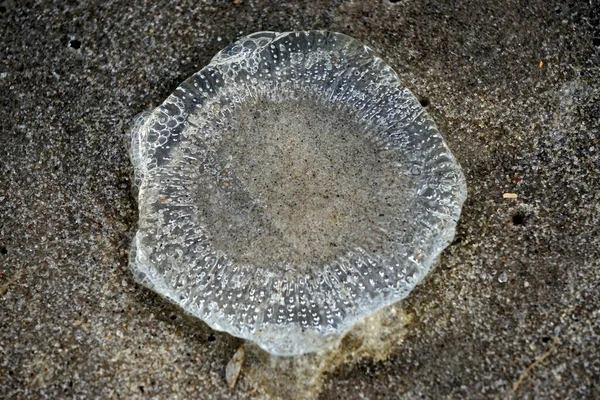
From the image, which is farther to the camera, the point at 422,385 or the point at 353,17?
the point at 353,17

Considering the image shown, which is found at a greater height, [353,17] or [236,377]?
[353,17]

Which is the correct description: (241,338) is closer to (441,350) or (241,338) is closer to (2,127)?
(441,350)

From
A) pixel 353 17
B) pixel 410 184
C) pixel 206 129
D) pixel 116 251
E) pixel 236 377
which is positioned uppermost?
pixel 353 17

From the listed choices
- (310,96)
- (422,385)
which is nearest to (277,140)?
(310,96)

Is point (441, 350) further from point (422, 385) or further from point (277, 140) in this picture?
point (277, 140)

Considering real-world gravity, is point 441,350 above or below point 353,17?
below

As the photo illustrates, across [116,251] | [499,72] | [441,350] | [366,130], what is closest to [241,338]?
[116,251]
